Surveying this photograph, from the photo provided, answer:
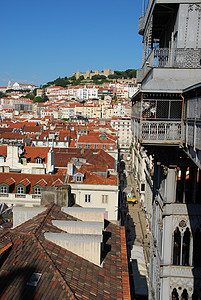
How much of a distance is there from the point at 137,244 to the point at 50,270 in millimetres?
22446

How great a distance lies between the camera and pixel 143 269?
2338cm

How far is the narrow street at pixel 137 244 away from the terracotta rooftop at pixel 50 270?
7150mm

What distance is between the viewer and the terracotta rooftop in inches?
393

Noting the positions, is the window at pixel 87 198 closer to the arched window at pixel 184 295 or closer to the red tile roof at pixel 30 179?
the red tile roof at pixel 30 179

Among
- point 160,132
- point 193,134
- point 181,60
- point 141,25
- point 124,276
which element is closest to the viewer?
point 193,134

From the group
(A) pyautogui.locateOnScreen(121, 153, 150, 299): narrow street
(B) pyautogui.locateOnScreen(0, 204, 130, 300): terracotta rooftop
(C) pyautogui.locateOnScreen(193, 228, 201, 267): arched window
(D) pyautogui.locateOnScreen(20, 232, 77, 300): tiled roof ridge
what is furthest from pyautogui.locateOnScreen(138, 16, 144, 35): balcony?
(A) pyautogui.locateOnScreen(121, 153, 150, 299): narrow street

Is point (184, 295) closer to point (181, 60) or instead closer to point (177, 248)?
point (177, 248)

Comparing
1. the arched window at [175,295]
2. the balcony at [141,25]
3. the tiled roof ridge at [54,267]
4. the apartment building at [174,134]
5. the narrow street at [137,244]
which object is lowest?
the narrow street at [137,244]

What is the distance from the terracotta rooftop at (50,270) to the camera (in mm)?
9977

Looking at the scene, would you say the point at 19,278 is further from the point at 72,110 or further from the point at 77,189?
the point at 72,110

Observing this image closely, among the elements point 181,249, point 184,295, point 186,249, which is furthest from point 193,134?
point 184,295

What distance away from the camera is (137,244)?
3209cm

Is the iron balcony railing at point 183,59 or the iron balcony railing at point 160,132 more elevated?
the iron balcony railing at point 183,59

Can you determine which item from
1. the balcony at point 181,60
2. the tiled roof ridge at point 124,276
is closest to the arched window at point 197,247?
the tiled roof ridge at point 124,276
